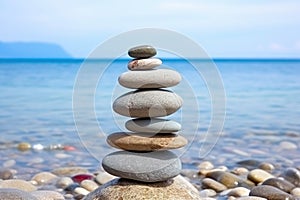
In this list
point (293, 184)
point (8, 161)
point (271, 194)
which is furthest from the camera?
point (8, 161)

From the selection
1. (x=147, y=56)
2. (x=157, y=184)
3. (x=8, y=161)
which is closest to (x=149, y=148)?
(x=157, y=184)

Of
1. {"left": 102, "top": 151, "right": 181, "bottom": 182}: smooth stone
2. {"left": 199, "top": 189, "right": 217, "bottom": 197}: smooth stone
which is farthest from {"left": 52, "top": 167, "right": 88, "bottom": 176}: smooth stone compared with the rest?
{"left": 102, "top": 151, "right": 181, "bottom": 182}: smooth stone

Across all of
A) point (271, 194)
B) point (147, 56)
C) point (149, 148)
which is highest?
point (147, 56)

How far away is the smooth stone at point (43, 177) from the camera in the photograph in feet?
22.3

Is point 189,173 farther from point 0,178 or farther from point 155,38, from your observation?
point 155,38

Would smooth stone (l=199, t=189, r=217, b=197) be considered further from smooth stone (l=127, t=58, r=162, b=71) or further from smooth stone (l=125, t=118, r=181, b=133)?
smooth stone (l=127, t=58, r=162, b=71)

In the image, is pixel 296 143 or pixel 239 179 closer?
pixel 239 179

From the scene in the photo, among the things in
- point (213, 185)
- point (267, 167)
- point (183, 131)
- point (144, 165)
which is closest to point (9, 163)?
point (183, 131)

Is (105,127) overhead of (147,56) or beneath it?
beneath

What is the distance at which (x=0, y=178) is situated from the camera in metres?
6.96

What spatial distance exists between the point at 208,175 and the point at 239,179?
501 millimetres

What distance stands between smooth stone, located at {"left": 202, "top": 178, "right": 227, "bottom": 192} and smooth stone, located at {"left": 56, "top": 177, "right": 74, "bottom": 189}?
6.15 ft

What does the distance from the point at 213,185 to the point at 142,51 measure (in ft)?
9.87

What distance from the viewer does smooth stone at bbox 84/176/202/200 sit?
4.08 m
